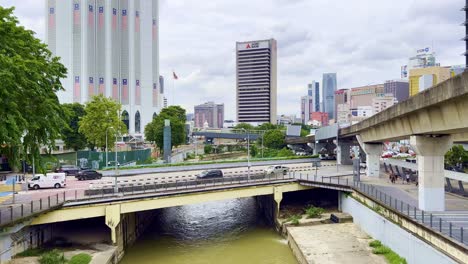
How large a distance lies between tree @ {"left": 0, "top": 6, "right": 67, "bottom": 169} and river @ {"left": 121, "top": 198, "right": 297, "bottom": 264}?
12892 mm

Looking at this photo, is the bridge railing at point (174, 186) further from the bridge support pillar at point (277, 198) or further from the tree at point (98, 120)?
the tree at point (98, 120)

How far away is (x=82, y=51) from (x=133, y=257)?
103186 mm

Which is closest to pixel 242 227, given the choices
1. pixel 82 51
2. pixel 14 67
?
pixel 14 67

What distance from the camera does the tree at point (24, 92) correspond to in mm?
22375

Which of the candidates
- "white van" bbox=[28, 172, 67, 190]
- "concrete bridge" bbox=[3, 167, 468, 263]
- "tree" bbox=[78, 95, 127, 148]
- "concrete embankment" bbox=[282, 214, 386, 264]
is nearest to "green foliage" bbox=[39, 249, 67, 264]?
"concrete bridge" bbox=[3, 167, 468, 263]

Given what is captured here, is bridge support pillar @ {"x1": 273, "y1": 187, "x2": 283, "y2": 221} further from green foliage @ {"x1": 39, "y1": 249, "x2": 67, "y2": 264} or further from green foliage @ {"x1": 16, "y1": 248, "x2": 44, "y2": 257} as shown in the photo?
green foliage @ {"x1": 16, "y1": 248, "x2": 44, "y2": 257}

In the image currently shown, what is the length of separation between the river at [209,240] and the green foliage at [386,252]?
266 inches

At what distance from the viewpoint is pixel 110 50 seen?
128375 millimetres

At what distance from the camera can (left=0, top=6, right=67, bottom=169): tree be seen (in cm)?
2238

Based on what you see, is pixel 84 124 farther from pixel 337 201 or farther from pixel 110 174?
pixel 337 201

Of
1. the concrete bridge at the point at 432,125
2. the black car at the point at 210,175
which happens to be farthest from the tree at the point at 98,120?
the concrete bridge at the point at 432,125

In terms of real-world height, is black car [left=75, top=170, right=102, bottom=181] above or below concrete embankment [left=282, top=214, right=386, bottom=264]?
above

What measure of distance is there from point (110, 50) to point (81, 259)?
110673 millimetres

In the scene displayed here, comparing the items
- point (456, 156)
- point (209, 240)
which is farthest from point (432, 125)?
point (456, 156)
